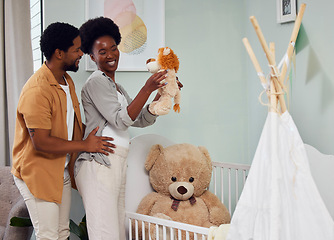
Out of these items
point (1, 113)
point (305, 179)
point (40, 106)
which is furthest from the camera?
point (1, 113)

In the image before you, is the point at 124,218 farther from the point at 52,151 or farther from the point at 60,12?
the point at 60,12

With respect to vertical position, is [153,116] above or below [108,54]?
below

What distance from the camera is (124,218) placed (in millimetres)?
1828

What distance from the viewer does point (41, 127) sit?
4.93ft

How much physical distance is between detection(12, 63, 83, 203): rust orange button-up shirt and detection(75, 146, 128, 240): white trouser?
0.35 ft

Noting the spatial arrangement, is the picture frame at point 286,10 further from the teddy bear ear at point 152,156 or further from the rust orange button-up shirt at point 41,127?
the rust orange button-up shirt at point 41,127

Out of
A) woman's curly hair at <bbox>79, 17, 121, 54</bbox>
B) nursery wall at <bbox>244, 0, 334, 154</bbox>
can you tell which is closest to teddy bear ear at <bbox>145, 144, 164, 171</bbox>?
woman's curly hair at <bbox>79, 17, 121, 54</bbox>

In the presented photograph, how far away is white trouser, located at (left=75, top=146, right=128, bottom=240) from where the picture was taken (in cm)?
163

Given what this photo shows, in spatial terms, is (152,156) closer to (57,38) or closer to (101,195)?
(101,195)

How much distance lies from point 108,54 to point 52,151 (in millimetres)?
500

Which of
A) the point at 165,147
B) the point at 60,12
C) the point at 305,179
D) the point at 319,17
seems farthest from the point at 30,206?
the point at 319,17

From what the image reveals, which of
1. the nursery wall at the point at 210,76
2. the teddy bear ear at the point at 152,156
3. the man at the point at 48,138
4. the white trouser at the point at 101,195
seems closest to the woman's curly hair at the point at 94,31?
the man at the point at 48,138

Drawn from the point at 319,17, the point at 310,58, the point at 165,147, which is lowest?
the point at 165,147

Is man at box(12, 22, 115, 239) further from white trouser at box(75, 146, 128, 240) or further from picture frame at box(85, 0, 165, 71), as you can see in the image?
picture frame at box(85, 0, 165, 71)
